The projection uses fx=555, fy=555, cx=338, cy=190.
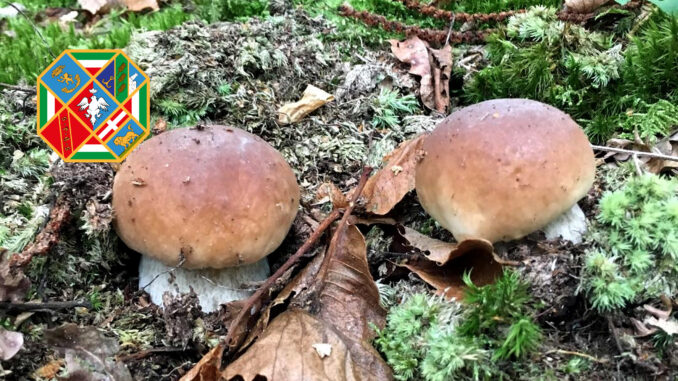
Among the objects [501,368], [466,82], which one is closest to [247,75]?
[466,82]

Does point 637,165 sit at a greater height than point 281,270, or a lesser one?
greater

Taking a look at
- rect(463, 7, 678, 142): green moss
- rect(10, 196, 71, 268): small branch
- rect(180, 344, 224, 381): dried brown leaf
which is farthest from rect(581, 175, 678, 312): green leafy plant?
rect(10, 196, 71, 268): small branch

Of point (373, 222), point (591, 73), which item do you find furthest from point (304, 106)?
point (591, 73)

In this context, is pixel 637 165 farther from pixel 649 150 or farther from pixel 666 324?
pixel 666 324

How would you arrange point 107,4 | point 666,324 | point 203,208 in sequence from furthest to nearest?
1. point 107,4
2. point 203,208
3. point 666,324

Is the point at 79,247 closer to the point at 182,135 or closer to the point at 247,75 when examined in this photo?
the point at 182,135

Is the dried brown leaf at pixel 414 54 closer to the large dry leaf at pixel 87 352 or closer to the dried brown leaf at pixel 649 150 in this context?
the dried brown leaf at pixel 649 150

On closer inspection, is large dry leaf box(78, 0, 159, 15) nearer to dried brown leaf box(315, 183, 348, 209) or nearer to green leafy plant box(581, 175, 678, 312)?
dried brown leaf box(315, 183, 348, 209)
